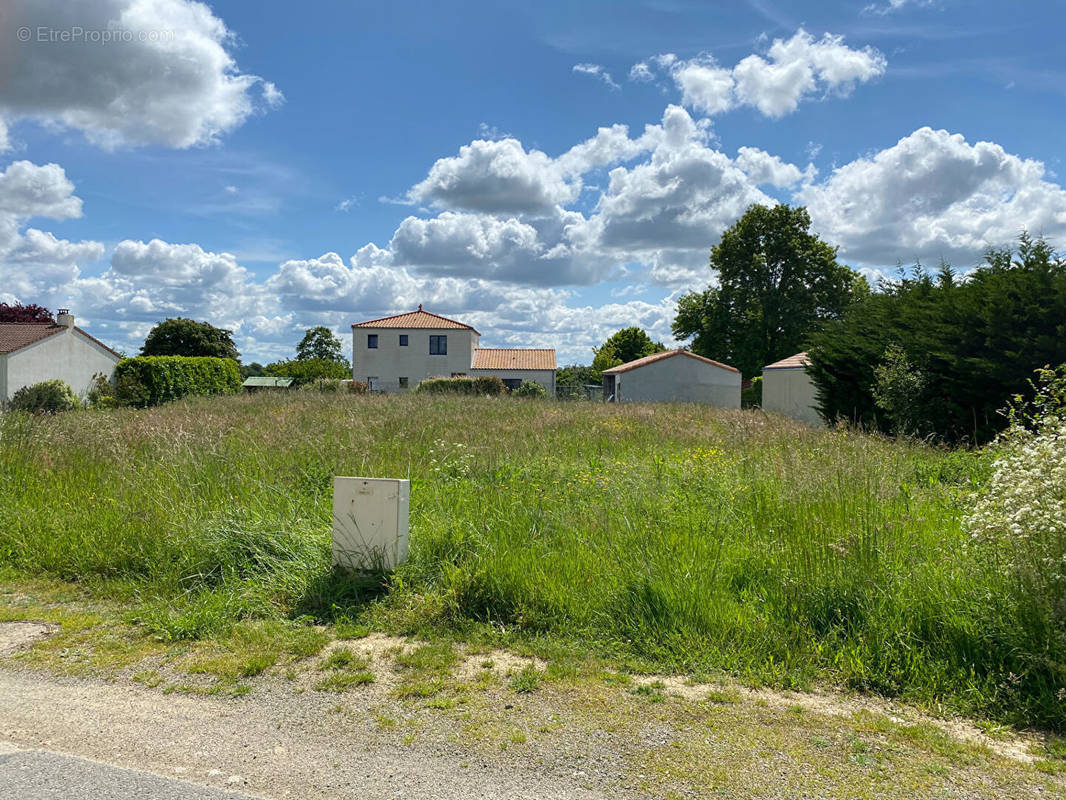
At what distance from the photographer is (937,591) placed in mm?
4156

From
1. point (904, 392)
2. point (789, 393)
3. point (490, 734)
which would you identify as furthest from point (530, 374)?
point (490, 734)

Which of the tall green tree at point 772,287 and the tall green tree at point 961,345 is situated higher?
the tall green tree at point 772,287

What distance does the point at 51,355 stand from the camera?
39.3 m

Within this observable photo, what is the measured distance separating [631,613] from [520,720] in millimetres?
1290

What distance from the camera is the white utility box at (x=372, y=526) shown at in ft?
17.0

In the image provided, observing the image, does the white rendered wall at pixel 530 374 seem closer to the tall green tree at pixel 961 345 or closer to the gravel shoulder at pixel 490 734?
the tall green tree at pixel 961 345

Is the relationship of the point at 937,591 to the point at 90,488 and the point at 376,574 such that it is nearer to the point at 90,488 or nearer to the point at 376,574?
the point at 376,574

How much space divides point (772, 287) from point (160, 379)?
117ft

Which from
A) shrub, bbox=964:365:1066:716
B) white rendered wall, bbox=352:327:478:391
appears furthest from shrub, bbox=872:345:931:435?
white rendered wall, bbox=352:327:478:391

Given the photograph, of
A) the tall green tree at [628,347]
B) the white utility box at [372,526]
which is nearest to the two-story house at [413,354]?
the tall green tree at [628,347]

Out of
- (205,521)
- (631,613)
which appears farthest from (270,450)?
(631,613)

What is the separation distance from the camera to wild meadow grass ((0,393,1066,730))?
156 inches

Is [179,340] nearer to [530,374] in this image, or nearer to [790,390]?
[530,374]

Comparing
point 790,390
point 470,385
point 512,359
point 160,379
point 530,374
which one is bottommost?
point 790,390
